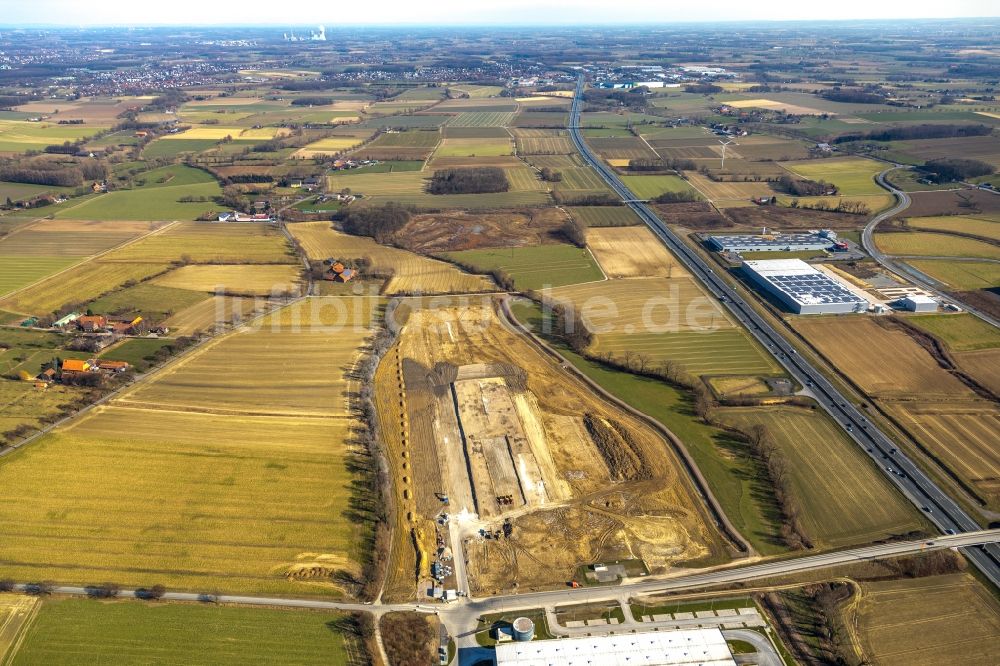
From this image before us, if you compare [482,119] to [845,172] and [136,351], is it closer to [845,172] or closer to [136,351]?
[845,172]

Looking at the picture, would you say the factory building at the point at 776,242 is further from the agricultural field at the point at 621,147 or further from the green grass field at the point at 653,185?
the agricultural field at the point at 621,147

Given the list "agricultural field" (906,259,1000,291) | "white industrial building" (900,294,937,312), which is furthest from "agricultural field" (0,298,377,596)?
"agricultural field" (906,259,1000,291)

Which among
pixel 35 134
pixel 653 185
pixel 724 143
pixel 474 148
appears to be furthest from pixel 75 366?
pixel 35 134

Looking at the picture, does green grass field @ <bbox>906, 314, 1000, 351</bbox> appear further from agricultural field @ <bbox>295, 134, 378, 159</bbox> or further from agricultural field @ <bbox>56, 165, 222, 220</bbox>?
agricultural field @ <bbox>295, 134, 378, 159</bbox>

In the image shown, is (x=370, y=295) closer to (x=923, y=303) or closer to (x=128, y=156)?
(x=923, y=303)

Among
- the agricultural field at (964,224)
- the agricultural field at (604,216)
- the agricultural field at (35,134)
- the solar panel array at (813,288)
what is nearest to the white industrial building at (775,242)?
the solar panel array at (813,288)

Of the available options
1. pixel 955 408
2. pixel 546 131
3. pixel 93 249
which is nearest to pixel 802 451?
pixel 955 408
